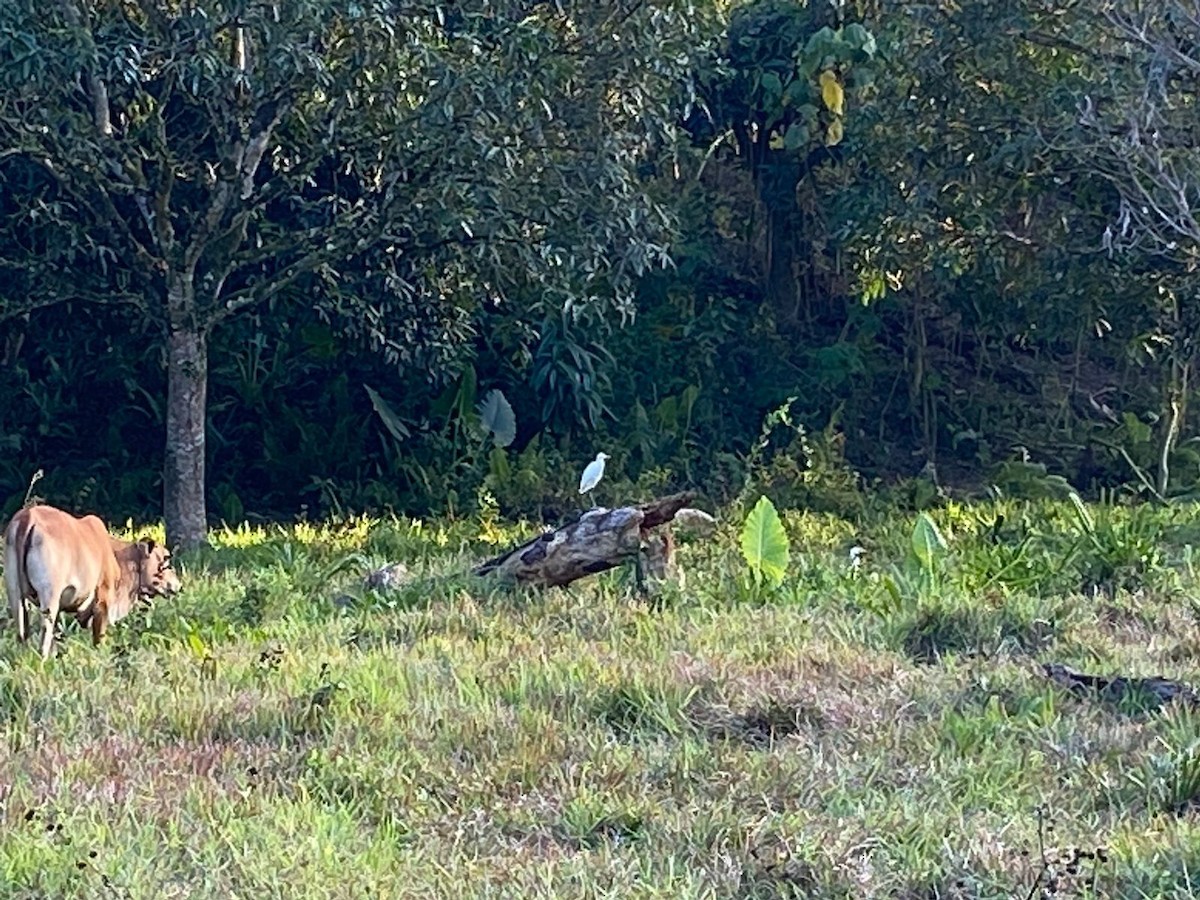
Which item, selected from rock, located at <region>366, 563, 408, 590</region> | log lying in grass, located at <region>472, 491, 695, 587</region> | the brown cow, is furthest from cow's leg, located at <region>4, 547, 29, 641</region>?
log lying in grass, located at <region>472, 491, 695, 587</region>

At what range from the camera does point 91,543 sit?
7254 millimetres

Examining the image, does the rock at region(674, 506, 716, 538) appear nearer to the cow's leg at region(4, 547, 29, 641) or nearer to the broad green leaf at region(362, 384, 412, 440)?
the broad green leaf at region(362, 384, 412, 440)

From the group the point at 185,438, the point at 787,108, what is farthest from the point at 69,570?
the point at 787,108

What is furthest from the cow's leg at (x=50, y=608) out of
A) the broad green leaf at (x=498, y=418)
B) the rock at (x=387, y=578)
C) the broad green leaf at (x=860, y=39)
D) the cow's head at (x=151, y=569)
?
the broad green leaf at (x=860, y=39)

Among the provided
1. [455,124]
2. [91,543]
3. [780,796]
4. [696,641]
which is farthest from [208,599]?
[780,796]

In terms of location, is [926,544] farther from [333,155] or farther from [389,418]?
[389,418]

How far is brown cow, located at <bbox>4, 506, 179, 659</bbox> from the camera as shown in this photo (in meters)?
6.78

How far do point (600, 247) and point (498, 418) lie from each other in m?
4.18

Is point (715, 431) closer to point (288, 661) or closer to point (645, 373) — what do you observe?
point (645, 373)

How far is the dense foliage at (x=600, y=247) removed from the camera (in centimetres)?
1034

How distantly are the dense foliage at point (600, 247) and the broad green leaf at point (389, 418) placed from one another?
18cm

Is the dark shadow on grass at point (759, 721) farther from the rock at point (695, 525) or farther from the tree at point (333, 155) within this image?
the rock at point (695, 525)

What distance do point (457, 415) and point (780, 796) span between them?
402 inches

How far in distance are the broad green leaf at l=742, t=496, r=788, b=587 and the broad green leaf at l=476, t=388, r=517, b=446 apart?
6414 millimetres
